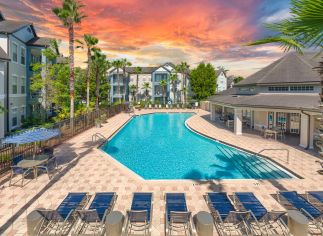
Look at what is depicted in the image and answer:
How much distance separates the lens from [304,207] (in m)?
7.47

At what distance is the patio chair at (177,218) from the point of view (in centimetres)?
655

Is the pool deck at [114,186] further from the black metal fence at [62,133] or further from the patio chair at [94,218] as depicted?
the black metal fence at [62,133]

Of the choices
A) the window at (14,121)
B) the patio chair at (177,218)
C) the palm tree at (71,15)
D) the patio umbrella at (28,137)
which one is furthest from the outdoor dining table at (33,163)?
the window at (14,121)

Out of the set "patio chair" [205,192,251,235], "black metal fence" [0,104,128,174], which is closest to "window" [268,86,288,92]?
"patio chair" [205,192,251,235]

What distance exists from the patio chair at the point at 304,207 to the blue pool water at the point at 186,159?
3.69 m

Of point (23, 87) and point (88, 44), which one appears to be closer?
point (23, 87)

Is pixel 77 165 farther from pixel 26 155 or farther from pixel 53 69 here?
pixel 53 69

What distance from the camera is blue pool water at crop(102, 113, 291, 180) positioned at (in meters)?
12.9

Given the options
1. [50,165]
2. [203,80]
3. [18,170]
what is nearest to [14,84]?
[50,165]

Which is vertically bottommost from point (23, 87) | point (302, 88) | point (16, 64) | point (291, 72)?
point (302, 88)

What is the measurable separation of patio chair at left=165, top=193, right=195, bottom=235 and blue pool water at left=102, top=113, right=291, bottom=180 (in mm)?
4960

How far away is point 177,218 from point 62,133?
16.2 m

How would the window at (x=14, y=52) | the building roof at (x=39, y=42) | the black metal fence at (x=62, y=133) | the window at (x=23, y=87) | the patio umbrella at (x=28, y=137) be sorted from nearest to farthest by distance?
the patio umbrella at (x=28, y=137) < the black metal fence at (x=62, y=133) < the window at (x=14, y=52) < the window at (x=23, y=87) < the building roof at (x=39, y=42)

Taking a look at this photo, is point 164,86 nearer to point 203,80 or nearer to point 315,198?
point 203,80
